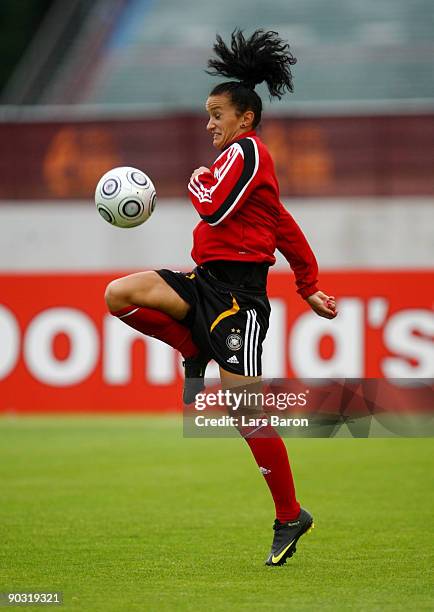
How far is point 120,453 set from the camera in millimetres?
10422

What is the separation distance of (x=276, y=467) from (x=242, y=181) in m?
1.32

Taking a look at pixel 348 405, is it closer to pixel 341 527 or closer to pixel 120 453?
pixel 341 527

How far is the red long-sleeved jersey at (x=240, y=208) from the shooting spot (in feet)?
17.4

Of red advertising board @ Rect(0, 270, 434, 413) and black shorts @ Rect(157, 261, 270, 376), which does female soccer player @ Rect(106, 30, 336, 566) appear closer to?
black shorts @ Rect(157, 261, 270, 376)

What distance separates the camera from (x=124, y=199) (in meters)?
5.63

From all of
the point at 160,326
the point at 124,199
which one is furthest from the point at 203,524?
the point at 124,199

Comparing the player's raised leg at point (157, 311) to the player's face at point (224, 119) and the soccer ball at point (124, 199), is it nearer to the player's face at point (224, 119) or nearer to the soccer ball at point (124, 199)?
the soccer ball at point (124, 199)

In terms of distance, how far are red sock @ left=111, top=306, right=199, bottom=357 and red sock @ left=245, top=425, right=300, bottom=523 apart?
1.77ft

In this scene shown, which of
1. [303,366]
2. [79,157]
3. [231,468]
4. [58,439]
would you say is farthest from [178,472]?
[79,157]

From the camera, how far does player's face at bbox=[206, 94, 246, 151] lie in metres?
5.50

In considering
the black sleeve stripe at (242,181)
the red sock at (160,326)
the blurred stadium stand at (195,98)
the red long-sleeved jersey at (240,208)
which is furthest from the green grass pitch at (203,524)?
the blurred stadium stand at (195,98)

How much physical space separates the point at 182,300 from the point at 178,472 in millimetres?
4015

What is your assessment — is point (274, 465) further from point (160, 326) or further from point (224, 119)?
point (224, 119)

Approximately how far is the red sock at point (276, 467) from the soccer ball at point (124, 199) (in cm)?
121
